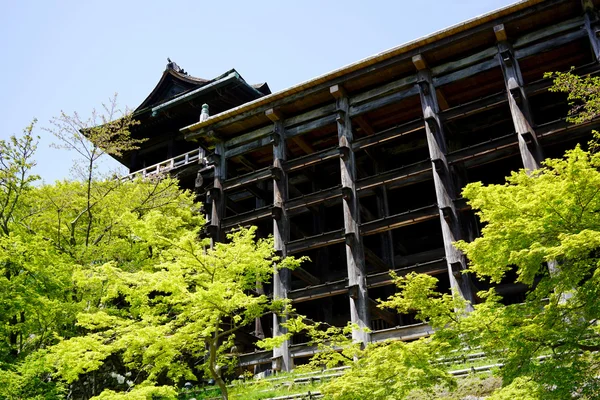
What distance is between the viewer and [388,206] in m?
24.5

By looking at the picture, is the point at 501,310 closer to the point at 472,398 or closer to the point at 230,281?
the point at 472,398

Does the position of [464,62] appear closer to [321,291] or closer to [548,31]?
[548,31]

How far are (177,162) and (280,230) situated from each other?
1136 centimetres

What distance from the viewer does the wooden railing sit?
28347mm

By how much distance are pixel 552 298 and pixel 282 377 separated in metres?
11.0

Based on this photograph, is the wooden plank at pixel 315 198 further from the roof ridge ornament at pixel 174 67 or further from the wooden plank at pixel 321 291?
the roof ridge ornament at pixel 174 67

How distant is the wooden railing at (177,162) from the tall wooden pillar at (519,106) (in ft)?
49.8

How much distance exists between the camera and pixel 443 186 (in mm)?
19328

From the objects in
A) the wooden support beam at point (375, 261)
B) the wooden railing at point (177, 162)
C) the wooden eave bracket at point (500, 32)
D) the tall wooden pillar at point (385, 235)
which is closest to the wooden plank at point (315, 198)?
the wooden support beam at point (375, 261)

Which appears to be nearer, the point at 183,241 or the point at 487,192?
the point at 487,192

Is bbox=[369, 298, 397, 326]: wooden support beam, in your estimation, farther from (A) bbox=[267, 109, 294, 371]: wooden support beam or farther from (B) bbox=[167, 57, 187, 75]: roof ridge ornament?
(B) bbox=[167, 57, 187, 75]: roof ridge ornament

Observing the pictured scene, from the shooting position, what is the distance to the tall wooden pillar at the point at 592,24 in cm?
1834

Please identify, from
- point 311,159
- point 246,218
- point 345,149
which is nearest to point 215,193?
point 246,218

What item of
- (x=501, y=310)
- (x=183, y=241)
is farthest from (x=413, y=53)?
(x=501, y=310)
